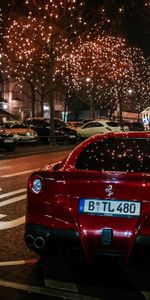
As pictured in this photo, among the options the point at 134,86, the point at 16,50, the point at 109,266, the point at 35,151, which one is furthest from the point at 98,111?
the point at 109,266

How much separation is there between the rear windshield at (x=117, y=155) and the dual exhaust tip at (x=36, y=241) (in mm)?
852

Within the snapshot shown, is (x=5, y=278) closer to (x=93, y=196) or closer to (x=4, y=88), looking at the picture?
(x=93, y=196)

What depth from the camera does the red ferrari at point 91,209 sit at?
16.7 ft

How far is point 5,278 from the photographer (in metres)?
5.39

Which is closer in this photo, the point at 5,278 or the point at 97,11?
the point at 5,278

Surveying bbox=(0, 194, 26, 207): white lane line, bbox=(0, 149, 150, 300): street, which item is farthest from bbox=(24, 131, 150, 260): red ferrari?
bbox=(0, 194, 26, 207): white lane line

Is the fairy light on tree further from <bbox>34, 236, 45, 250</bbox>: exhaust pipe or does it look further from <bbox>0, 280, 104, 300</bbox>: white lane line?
<bbox>0, 280, 104, 300</bbox>: white lane line

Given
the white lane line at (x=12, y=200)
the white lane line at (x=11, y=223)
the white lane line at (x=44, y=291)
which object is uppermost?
the white lane line at (x=44, y=291)

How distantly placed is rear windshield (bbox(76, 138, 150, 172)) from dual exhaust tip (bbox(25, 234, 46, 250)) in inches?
33.6

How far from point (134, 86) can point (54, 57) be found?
31.1 metres

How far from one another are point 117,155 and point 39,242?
1.28 m

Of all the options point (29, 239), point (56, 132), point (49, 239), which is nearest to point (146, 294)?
point (49, 239)

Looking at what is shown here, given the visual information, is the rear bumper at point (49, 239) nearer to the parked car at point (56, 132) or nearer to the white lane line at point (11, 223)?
the white lane line at point (11, 223)

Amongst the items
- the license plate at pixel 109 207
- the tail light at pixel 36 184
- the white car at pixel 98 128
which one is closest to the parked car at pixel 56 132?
the white car at pixel 98 128
